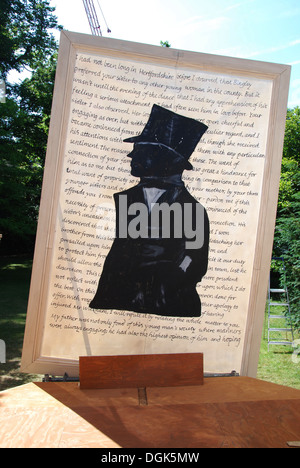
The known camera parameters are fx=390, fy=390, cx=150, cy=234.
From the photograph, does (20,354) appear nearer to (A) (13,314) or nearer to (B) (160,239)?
(A) (13,314)

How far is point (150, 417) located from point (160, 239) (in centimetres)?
107

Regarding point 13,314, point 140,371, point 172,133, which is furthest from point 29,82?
point 140,371

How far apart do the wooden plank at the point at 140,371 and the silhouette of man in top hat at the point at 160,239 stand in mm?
370

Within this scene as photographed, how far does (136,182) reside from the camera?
2.44 m

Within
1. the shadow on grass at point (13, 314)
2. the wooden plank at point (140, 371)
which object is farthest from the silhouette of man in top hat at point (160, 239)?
the shadow on grass at point (13, 314)

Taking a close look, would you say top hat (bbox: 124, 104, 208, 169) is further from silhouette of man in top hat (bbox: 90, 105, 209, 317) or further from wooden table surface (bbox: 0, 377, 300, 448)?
wooden table surface (bbox: 0, 377, 300, 448)

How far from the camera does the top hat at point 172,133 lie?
7.99 feet

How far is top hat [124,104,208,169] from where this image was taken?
2.44 metres

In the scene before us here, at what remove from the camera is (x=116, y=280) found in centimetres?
245

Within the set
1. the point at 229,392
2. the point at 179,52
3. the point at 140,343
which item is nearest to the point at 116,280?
the point at 140,343

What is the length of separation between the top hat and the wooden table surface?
4.52 ft

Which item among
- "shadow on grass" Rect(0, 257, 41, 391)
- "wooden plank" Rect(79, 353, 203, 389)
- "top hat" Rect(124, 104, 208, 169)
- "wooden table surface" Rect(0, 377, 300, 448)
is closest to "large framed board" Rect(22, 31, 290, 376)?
"top hat" Rect(124, 104, 208, 169)

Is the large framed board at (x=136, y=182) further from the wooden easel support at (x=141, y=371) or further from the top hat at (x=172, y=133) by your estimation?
the wooden easel support at (x=141, y=371)
